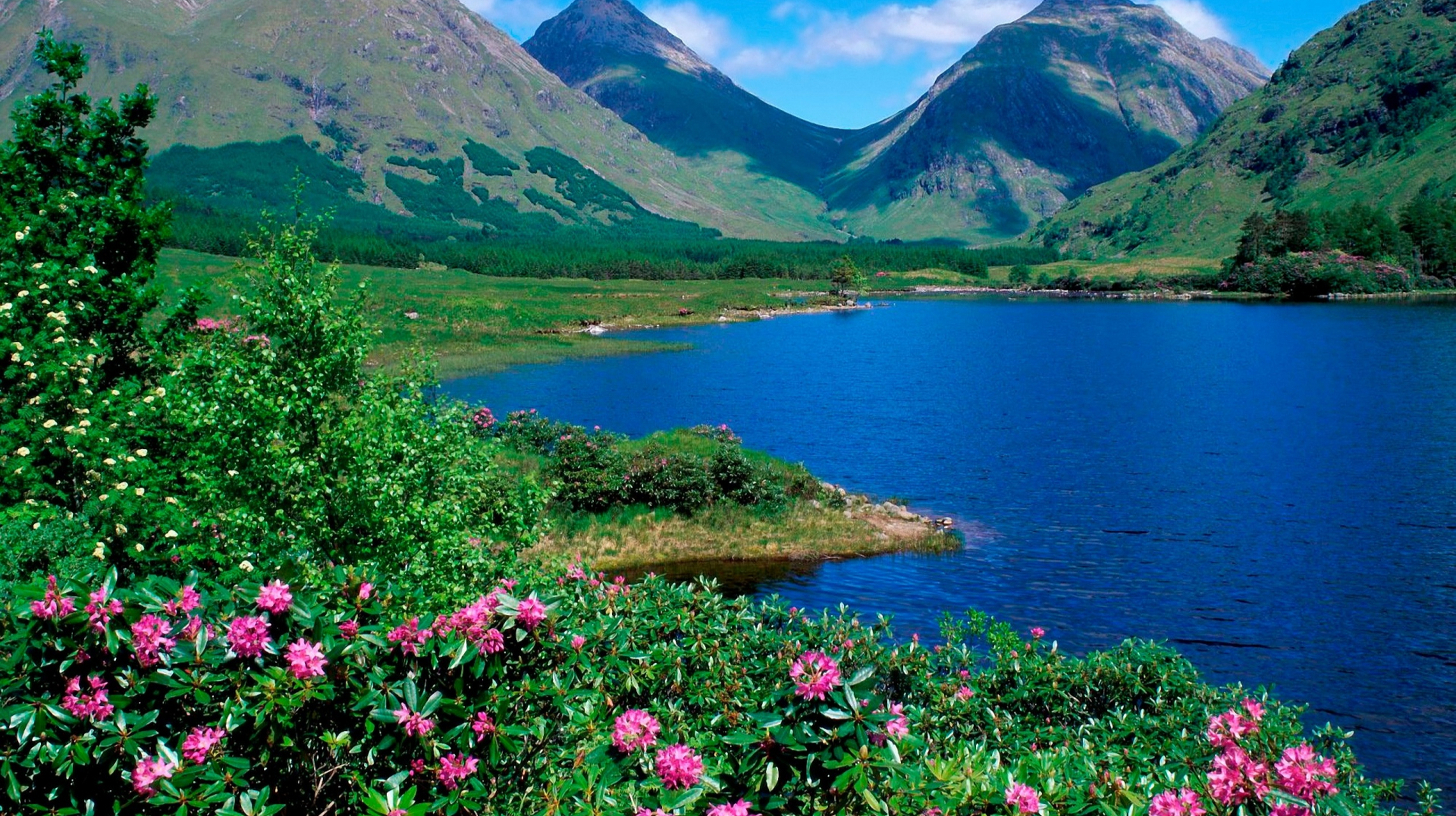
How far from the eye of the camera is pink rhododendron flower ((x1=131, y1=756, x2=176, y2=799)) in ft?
22.5

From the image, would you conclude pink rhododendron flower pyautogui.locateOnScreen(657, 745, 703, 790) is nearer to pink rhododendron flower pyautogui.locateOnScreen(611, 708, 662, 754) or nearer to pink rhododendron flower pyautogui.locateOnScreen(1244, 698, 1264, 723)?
pink rhododendron flower pyautogui.locateOnScreen(611, 708, 662, 754)

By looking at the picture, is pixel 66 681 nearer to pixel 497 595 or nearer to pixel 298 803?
pixel 298 803

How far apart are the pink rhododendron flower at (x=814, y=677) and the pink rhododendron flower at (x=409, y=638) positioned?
3152 millimetres

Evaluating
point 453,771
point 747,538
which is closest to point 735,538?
point 747,538

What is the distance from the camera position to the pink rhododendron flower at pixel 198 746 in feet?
23.6

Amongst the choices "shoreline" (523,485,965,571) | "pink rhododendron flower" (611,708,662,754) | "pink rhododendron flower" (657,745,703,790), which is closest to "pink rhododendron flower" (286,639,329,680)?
"pink rhododendron flower" (611,708,662,754)

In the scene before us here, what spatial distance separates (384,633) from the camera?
8.21 m

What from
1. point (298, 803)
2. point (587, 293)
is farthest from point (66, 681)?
point (587, 293)

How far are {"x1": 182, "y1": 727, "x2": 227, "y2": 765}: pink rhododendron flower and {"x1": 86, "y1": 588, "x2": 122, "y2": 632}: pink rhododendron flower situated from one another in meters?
1.06

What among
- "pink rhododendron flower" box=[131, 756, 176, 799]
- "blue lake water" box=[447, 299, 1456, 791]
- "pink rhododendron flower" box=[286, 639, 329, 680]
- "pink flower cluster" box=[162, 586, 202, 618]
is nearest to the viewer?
"pink rhododendron flower" box=[131, 756, 176, 799]

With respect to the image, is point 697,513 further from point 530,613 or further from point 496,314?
point 496,314

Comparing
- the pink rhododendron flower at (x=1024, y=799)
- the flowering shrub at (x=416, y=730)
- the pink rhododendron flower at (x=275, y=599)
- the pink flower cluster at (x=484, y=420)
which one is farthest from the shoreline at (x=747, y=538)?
the pink rhododendron flower at (x=1024, y=799)

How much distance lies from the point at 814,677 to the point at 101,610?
216 inches

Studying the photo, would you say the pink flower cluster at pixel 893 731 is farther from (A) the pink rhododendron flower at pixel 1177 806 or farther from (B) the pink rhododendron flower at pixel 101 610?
(B) the pink rhododendron flower at pixel 101 610
